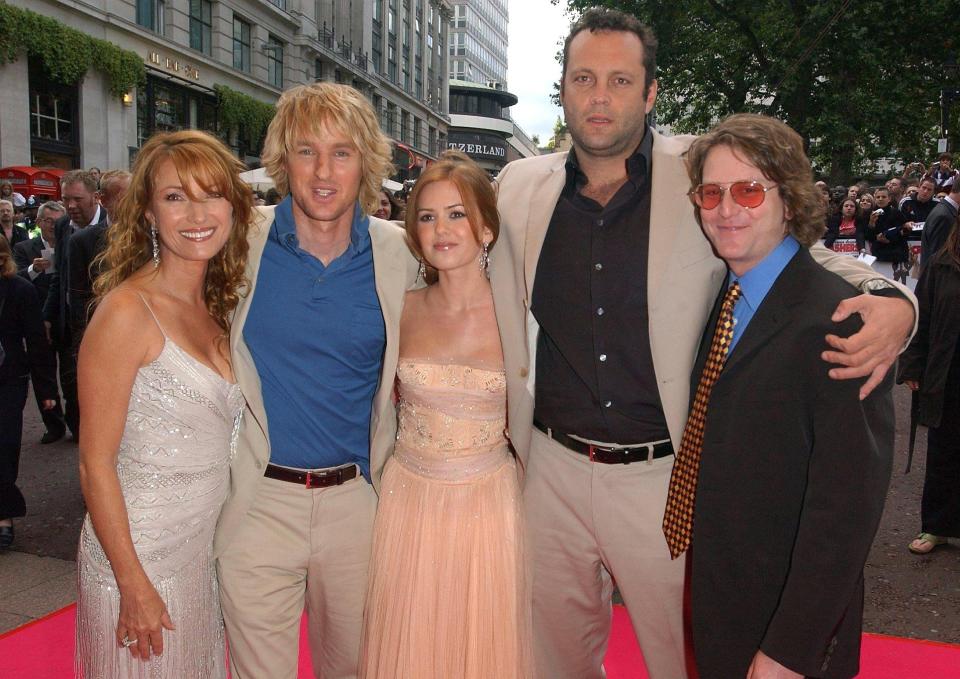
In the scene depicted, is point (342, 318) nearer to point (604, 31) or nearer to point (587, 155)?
point (587, 155)

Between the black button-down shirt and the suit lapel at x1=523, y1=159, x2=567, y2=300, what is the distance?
0.04 m

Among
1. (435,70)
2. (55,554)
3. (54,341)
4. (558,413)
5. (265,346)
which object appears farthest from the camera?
(435,70)

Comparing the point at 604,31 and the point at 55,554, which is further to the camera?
the point at 55,554

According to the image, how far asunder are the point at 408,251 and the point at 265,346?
73 cm

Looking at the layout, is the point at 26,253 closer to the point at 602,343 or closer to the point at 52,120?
the point at 602,343

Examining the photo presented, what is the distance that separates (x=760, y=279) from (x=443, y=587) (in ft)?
5.22

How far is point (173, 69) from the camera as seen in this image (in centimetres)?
2277

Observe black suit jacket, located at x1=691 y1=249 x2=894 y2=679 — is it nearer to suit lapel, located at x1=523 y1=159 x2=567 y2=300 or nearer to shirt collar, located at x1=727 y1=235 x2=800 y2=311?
shirt collar, located at x1=727 y1=235 x2=800 y2=311

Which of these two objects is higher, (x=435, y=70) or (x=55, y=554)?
(x=435, y=70)

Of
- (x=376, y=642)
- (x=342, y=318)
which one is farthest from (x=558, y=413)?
(x=376, y=642)

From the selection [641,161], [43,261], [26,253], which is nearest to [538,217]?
[641,161]

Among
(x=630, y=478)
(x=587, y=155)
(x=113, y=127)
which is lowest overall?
(x=630, y=478)

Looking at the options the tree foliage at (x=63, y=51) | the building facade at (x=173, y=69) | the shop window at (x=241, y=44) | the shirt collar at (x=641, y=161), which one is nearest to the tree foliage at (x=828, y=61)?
the building facade at (x=173, y=69)

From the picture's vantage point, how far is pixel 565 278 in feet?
9.21
